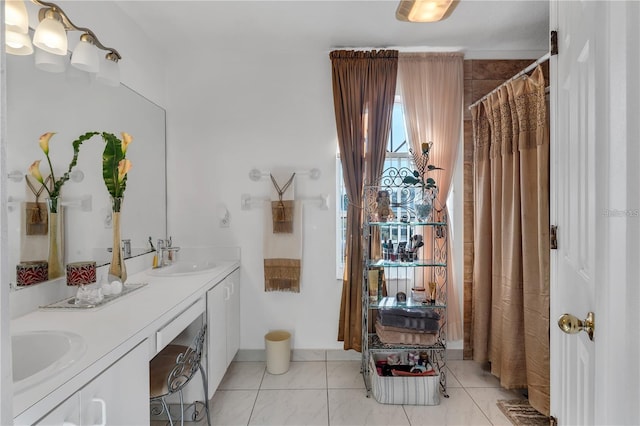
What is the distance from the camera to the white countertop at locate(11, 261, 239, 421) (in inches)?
32.3

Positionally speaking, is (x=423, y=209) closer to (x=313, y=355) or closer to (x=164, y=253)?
(x=313, y=355)

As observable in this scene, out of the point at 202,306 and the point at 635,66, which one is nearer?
the point at 635,66

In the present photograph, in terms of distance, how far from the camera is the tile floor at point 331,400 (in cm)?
203

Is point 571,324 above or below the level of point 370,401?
above

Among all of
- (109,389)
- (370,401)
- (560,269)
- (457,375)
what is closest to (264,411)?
(370,401)

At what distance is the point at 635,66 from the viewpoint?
0.58 metres

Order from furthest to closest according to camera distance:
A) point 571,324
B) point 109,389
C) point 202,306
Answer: point 202,306 → point 109,389 → point 571,324

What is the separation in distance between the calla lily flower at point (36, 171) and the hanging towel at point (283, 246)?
4.84 feet

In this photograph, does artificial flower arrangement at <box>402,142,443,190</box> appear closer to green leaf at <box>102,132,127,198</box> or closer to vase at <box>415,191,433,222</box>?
vase at <box>415,191,433,222</box>

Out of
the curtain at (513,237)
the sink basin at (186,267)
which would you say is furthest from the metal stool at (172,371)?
the curtain at (513,237)

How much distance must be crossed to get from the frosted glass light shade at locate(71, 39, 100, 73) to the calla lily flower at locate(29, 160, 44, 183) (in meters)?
0.53

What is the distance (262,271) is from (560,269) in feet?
6.96

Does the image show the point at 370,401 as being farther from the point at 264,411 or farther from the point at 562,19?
the point at 562,19

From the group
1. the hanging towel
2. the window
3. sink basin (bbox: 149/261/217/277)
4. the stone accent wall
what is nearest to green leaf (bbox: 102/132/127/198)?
sink basin (bbox: 149/261/217/277)
